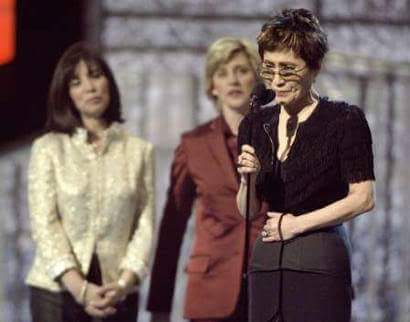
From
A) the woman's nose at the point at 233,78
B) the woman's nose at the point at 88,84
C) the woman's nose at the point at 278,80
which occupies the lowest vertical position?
the woman's nose at the point at 278,80

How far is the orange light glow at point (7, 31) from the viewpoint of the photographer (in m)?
4.56

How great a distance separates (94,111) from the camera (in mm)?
3582

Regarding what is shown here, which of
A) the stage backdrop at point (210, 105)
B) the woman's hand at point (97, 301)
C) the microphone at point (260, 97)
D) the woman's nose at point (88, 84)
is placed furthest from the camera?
the stage backdrop at point (210, 105)

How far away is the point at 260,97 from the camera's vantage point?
8.72ft

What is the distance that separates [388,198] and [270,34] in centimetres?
212

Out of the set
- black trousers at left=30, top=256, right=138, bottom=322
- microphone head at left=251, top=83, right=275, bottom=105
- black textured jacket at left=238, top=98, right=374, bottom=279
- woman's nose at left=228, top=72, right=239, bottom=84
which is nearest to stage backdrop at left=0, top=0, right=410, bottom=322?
woman's nose at left=228, top=72, right=239, bottom=84

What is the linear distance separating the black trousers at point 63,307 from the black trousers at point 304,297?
108 cm

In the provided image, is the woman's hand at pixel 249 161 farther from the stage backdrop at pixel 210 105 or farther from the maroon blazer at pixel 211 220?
the stage backdrop at pixel 210 105

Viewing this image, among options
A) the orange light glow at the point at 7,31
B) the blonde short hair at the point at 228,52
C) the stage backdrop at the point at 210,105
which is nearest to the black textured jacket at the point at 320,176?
the blonde short hair at the point at 228,52

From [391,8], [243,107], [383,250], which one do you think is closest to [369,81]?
[391,8]

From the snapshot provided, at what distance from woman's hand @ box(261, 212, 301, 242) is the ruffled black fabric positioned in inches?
1.1

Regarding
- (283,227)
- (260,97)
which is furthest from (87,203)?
(283,227)

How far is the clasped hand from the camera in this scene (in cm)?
342

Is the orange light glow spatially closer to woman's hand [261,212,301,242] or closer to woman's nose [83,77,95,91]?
woman's nose [83,77,95,91]
